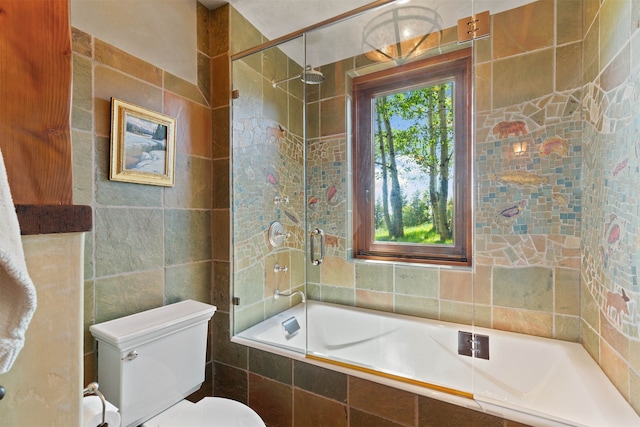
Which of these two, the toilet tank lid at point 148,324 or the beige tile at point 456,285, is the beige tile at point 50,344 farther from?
the beige tile at point 456,285

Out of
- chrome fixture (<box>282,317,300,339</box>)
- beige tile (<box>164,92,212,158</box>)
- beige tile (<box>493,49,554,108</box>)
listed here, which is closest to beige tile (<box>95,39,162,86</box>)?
beige tile (<box>164,92,212,158</box>)

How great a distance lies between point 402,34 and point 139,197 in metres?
1.91

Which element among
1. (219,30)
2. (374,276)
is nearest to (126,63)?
(219,30)

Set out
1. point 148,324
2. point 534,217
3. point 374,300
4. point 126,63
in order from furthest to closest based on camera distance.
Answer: point 374,300 < point 534,217 < point 126,63 < point 148,324

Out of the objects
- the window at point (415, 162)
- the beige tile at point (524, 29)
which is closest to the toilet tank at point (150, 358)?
the window at point (415, 162)

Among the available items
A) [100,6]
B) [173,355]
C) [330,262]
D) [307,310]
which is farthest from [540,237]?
[100,6]

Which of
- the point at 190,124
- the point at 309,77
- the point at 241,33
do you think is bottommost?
the point at 190,124

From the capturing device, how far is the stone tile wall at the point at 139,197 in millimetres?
1329

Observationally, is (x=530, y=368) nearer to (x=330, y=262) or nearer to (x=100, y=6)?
(x=330, y=262)

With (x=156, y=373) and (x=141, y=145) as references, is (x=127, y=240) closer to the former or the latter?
(x=141, y=145)

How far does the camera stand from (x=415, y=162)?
2.14 m

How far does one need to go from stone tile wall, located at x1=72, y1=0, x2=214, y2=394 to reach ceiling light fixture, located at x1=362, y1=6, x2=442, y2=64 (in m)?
1.11

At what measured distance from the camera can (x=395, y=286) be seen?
2160 mm

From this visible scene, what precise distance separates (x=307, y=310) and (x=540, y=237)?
5.14ft
